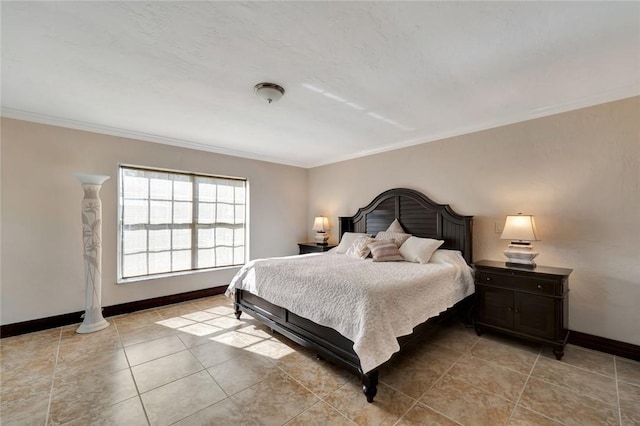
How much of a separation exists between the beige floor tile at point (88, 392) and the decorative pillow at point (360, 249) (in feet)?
8.94

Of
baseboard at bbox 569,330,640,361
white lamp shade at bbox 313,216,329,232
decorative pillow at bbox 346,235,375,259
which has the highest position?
white lamp shade at bbox 313,216,329,232

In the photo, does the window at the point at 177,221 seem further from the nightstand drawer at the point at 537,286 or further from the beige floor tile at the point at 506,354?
the nightstand drawer at the point at 537,286

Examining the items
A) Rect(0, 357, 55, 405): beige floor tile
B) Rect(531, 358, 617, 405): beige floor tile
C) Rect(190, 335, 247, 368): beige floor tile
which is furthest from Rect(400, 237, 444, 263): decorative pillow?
Rect(0, 357, 55, 405): beige floor tile

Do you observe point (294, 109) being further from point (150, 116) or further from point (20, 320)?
point (20, 320)

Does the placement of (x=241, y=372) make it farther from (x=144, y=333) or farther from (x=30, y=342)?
(x=30, y=342)

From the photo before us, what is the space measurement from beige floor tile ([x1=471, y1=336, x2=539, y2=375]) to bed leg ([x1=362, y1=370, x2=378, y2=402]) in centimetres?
128

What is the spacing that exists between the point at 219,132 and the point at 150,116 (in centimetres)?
83

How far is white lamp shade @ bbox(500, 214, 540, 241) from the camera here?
2730mm

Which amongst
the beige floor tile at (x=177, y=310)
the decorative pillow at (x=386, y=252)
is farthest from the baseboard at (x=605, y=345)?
the beige floor tile at (x=177, y=310)

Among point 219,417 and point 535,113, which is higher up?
point 535,113

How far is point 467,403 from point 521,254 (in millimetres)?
1763

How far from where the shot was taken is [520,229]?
2779 millimetres

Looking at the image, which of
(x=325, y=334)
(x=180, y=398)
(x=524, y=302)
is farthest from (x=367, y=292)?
(x=524, y=302)

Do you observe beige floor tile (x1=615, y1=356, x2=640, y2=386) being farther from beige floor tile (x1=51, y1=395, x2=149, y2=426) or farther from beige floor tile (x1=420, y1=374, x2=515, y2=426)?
beige floor tile (x1=51, y1=395, x2=149, y2=426)
